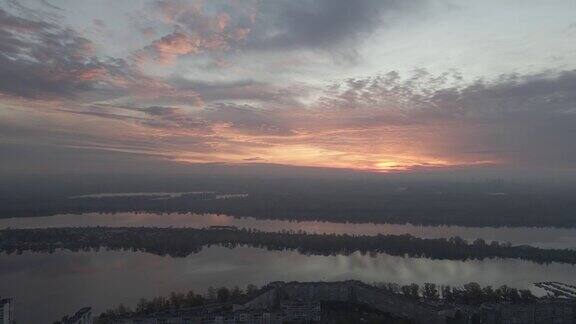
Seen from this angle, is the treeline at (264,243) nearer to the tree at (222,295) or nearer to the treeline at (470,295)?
the treeline at (470,295)

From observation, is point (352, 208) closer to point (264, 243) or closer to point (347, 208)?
point (347, 208)

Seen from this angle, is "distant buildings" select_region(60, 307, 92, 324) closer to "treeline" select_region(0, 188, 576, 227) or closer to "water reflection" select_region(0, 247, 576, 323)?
"water reflection" select_region(0, 247, 576, 323)

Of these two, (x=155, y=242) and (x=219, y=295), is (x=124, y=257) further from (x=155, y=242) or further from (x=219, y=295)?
(x=219, y=295)

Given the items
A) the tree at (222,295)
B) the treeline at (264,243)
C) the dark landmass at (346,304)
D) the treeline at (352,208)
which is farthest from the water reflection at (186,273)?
the treeline at (352,208)

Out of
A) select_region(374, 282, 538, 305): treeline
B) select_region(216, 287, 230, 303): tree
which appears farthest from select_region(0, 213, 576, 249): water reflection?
select_region(216, 287, 230, 303): tree

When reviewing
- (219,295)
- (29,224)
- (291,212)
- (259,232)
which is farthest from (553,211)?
(29,224)

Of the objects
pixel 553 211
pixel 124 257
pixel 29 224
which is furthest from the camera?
pixel 553 211
